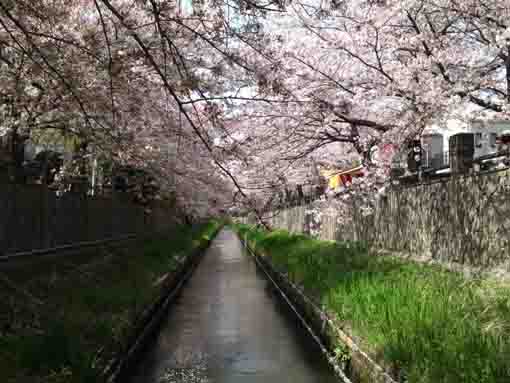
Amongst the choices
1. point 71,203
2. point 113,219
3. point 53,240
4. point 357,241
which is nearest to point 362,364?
point 53,240

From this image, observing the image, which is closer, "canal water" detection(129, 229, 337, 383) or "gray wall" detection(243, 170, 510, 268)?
"canal water" detection(129, 229, 337, 383)

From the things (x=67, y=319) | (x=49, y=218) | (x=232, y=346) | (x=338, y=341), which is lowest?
(x=232, y=346)

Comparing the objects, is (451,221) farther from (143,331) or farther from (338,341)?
(143,331)

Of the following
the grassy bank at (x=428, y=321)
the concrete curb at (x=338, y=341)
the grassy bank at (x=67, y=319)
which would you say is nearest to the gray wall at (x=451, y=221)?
the grassy bank at (x=428, y=321)

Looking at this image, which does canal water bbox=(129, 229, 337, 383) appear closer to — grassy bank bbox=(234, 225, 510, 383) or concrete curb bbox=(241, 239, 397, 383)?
concrete curb bbox=(241, 239, 397, 383)

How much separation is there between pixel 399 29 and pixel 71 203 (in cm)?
823

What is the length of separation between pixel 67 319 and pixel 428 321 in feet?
15.1

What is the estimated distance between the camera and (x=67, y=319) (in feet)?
25.1

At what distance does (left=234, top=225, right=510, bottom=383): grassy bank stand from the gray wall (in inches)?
23.0

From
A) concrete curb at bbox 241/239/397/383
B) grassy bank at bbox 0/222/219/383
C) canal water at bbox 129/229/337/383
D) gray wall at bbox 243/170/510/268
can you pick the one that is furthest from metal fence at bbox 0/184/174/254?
concrete curb at bbox 241/239/397/383

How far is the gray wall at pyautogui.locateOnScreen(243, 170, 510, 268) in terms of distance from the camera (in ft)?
27.9

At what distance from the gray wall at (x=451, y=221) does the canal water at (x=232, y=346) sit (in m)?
2.23

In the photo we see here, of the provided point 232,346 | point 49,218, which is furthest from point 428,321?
point 49,218

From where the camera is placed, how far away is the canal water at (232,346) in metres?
7.72
